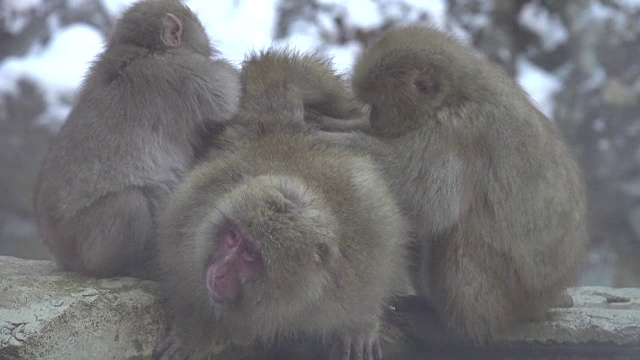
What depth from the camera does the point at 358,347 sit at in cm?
381

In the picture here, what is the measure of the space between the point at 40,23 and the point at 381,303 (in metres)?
6.16

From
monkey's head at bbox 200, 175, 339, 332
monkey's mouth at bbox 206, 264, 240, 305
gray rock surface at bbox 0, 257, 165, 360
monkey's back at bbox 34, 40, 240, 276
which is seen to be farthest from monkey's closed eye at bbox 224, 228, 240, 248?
monkey's back at bbox 34, 40, 240, 276

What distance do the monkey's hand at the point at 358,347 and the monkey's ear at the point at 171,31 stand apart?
1704mm

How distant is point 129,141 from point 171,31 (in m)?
0.69

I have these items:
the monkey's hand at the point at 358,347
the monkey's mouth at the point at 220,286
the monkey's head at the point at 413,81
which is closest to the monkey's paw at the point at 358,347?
the monkey's hand at the point at 358,347

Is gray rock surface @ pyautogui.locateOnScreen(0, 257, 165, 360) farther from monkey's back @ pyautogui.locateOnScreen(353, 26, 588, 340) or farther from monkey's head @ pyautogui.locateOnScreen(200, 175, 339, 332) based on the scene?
monkey's back @ pyautogui.locateOnScreen(353, 26, 588, 340)

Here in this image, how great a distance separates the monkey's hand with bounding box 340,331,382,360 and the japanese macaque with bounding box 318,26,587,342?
1.43ft

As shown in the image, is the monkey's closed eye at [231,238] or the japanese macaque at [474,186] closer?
the monkey's closed eye at [231,238]

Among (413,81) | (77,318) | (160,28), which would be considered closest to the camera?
(77,318)

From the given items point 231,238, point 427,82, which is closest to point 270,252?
point 231,238

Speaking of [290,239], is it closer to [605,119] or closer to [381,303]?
[381,303]

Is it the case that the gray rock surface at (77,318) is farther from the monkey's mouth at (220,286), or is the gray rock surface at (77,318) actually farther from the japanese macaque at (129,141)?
the monkey's mouth at (220,286)

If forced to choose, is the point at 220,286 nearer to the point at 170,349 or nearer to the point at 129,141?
the point at 170,349

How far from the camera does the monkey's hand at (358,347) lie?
3.80 m
